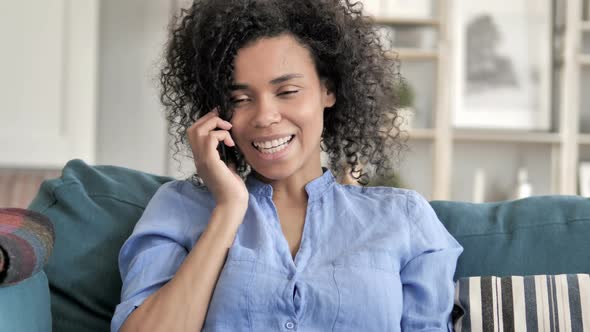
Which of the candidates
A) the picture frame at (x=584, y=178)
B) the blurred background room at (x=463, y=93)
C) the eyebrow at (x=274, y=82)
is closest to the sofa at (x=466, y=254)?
the eyebrow at (x=274, y=82)

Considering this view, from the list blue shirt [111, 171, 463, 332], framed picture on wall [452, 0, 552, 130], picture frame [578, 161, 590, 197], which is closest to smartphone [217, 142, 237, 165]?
blue shirt [111, 171, 463, 332]

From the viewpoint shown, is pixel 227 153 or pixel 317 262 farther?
pixel 227 153

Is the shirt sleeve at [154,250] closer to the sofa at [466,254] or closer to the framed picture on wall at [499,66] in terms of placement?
the sofa at [466,254]

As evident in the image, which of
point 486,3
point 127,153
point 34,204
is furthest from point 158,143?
point 34,204

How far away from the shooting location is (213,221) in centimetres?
145

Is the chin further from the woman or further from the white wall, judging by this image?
the white wall

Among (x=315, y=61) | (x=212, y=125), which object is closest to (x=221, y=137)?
(x=212, y=125)

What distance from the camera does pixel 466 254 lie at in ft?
5.15

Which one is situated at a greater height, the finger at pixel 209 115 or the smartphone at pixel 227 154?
the finger at pixel 209 115

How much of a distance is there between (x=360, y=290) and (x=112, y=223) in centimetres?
55

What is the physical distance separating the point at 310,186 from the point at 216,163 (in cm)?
20

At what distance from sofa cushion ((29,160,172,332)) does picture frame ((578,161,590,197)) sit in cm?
284

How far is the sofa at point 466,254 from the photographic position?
1445 mm

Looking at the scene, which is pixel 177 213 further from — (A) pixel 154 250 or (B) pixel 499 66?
(B) pixel 499 66
